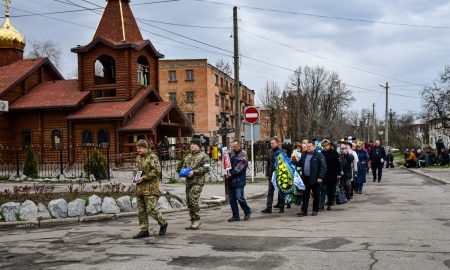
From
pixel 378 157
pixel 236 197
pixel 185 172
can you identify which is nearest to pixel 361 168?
pixel 378 157

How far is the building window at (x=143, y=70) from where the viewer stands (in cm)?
3531

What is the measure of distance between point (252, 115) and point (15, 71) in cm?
2460

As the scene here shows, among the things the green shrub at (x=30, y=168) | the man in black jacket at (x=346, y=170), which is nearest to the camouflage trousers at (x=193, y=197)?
the man in black jacket at (x=346, y=170)

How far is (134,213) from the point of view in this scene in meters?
12.5

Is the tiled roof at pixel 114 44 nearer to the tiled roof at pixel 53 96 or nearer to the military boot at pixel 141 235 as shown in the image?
the tiled roof at pixel 53 96

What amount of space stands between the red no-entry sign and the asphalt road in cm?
794

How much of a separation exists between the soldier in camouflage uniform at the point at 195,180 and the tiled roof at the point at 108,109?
22168 mm

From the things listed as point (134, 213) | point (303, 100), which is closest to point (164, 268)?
point (134, 213)

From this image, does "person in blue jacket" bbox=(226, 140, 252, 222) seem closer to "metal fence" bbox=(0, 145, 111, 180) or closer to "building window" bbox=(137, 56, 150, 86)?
"metal fence" bbox=(0, 145, 111, 180)

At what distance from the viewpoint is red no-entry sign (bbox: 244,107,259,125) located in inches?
775

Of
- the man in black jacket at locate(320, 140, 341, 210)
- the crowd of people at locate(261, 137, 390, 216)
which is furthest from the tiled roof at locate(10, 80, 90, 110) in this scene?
the man in black jacket at locate(320, 140, 341, 210)

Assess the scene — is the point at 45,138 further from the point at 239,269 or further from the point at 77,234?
the point at 239,269

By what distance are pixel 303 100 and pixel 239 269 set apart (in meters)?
51.9

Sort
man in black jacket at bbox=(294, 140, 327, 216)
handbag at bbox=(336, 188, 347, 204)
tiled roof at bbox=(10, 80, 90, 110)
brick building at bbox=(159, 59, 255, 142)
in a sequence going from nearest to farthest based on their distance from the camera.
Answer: man in black jacket at bbox=(294, 140, 327, 216) → handbag at bbox=(336, 188, 347, 204) → tiled roof at bbox=(10, 80, 90, 110) → brick building at bbox=(159, 59, 255, 142)
